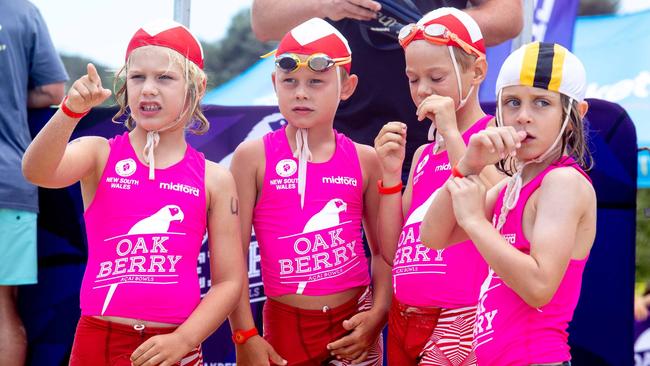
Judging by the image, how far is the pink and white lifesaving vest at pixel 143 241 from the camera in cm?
353

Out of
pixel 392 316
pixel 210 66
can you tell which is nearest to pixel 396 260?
pixel 392 316

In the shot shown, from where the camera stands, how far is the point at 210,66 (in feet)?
66.8

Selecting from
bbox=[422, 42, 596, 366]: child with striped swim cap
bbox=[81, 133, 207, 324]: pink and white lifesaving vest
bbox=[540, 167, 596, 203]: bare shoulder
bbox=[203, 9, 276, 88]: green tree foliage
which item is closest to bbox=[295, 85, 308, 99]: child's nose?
bbox=[81, 133, 207, 324]: pink and white lifesaving vest

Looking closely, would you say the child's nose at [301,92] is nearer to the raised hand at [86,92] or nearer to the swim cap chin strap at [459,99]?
the swim cap chin strap at [459,99]

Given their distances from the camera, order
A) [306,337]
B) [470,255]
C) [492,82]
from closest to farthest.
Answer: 1. [470,255]
2. [306,337]
3. [492,82]

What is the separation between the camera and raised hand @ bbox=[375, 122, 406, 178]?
3734 millimetres

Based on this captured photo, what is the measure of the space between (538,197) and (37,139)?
186 cm

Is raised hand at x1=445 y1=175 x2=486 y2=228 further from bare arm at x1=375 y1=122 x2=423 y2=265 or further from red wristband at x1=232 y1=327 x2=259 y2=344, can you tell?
red wristband at x1=232 y1=327 x2=259 y2=344

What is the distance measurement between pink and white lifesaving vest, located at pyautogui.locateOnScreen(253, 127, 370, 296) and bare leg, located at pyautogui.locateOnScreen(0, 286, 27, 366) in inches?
64.2

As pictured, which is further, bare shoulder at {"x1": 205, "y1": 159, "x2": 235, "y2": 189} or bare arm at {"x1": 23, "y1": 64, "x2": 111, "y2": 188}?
bare shoulder at {"x1": 205, "y1": 159, "x2": 235, "y2": 189}

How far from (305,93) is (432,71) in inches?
22.2

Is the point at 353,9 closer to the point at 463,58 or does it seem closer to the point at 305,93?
the point at 305,93

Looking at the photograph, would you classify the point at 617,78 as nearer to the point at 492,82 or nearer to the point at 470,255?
the point at 492,82

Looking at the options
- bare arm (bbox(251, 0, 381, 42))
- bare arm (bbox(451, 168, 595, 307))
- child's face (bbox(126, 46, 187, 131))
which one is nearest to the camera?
bare arm (bbox(451, 168, 595, 307))
